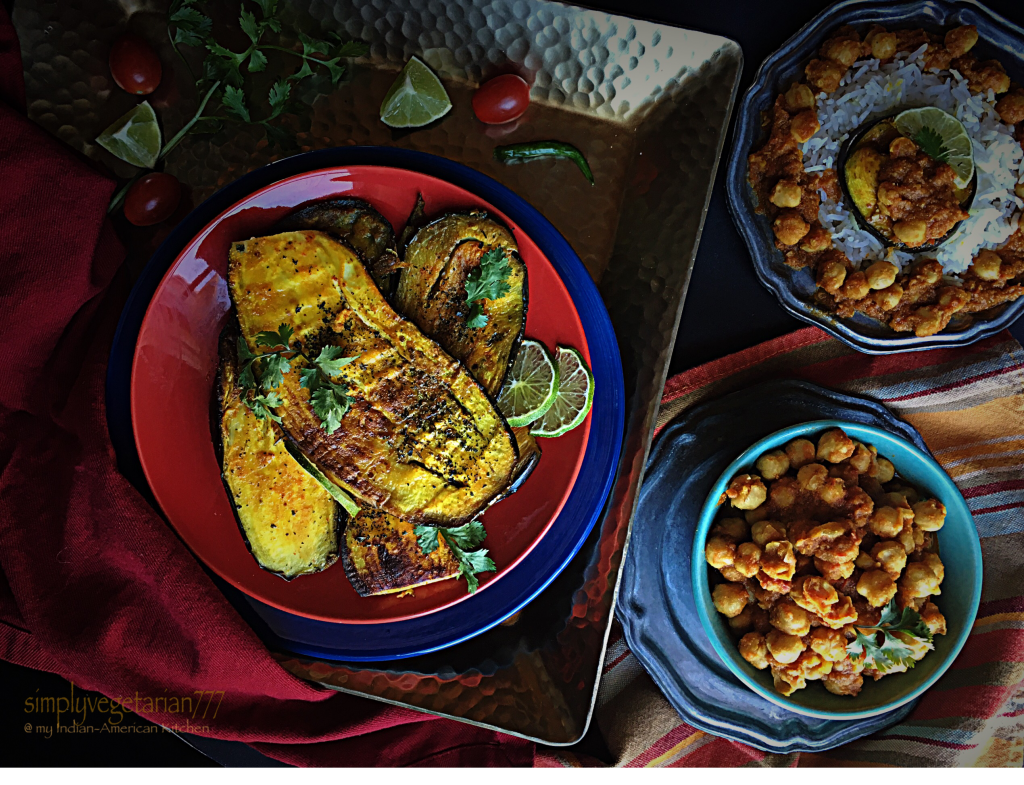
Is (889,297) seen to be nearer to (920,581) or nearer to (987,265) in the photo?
(987,265)

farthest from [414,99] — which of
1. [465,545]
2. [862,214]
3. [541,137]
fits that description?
[862,214]

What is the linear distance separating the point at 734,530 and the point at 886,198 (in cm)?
118

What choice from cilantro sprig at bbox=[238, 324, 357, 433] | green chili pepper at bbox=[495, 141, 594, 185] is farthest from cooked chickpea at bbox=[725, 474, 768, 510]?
cilantro sprig at bbox=[238, 324, 357, 433]

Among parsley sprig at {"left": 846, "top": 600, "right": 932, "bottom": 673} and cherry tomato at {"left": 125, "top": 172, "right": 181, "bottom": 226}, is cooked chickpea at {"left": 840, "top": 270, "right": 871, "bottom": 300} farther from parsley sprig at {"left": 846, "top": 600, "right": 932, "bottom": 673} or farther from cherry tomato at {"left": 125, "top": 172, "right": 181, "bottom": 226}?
cherry tomato at {"left": 125, "top": 172, "right": 181, "bottom": 226}

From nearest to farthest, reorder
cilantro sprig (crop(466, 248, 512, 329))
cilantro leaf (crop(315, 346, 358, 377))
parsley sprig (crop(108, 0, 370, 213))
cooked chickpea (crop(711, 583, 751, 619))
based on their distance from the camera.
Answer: cilantro leaf (crop(315, 346, 358, 377))
cilantro sprig (crop(466, 248, 512, 329))
parsley sprig (crop(108, 0, 370, 213))
cooked chickpea (crop(711, 583, 751, 619))

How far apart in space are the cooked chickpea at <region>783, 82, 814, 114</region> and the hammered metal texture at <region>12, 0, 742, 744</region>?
0.83 feet

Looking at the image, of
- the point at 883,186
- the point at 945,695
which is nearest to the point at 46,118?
the point at 883,186

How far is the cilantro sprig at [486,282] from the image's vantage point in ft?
5.55

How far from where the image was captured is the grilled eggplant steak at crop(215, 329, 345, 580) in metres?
1.71

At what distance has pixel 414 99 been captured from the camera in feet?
6.43

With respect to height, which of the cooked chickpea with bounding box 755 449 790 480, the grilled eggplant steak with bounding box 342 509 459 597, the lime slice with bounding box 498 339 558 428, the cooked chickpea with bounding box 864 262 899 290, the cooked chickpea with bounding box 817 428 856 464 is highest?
the cooked chickpea with bounding box 864 262 899 290

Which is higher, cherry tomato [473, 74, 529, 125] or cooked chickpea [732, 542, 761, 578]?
cherry tomato [473, 74, 529, 125]

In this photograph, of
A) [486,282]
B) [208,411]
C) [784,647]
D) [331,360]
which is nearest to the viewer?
[331,360]

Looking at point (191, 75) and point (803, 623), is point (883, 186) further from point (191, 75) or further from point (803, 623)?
point (191, 75)
